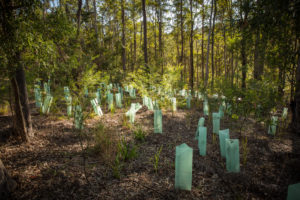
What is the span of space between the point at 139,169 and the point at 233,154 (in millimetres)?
1472

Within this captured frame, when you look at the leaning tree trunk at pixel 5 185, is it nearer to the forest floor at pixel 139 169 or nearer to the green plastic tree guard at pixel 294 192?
the forest floor at pixel 139 169

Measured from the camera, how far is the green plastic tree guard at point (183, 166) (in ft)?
5.82

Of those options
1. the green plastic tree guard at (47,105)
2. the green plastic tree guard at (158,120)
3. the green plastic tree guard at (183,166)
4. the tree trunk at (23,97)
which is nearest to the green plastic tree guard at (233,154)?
the green plastic tree guard at (183,166)

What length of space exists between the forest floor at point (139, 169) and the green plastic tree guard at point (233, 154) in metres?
0.11

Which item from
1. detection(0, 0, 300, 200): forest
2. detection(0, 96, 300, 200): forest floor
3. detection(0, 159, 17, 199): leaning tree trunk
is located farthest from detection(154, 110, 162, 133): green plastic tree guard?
detection(0, 159, 17, 199): leaning tree trunk

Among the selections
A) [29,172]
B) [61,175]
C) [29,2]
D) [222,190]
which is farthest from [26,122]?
[222,190]

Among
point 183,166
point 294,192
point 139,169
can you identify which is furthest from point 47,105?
point 294,192

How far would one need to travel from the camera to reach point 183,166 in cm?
182

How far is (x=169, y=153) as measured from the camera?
2.86 m

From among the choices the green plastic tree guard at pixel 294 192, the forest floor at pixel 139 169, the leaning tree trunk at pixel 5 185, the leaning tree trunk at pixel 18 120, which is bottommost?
the forest floor at pixel 139 169

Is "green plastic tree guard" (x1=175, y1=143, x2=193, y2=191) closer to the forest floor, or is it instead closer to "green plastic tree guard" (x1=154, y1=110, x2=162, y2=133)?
the forest floor

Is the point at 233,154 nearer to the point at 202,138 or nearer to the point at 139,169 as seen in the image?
the point at 202,138

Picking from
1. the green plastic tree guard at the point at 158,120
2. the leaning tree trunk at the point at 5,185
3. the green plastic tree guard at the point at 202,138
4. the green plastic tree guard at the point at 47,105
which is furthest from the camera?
the green plastic tree guard at the point at 47,105

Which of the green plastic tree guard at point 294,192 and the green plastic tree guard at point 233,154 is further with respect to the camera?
the green plastic tree guard at point 233,154
